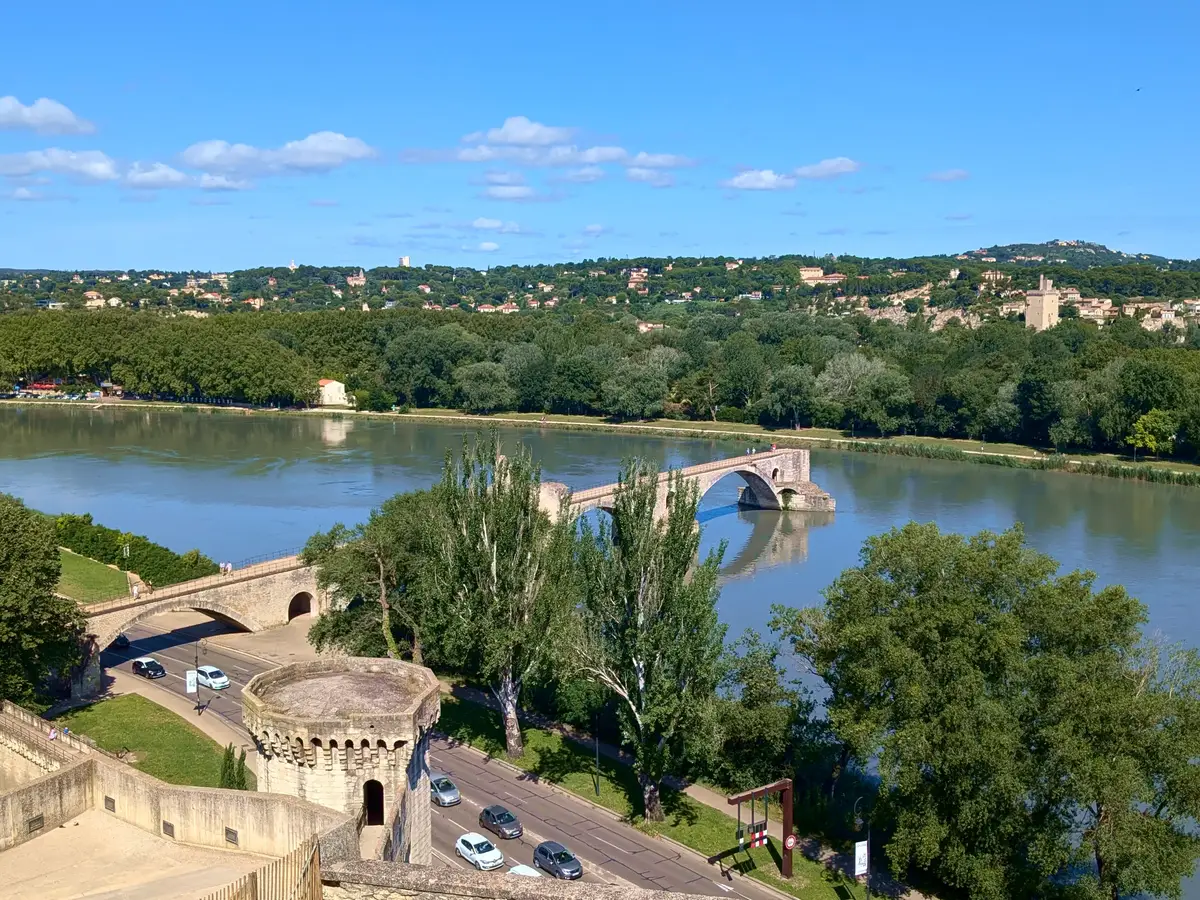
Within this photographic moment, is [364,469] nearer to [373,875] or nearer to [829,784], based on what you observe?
[829,784]

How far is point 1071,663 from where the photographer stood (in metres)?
21.6

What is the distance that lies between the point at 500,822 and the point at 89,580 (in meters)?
23.0

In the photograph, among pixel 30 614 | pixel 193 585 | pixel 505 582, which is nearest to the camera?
pixel 30 614

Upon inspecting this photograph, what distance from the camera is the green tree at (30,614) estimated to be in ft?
85.8

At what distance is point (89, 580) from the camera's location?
39938mm

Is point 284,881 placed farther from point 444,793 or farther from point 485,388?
point 485,388

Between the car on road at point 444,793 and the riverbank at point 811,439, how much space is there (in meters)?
56.0

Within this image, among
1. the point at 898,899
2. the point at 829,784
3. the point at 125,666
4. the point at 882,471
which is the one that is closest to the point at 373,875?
the point at 898,899

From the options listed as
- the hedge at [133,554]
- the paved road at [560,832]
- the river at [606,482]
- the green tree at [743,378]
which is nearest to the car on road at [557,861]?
the paved road at [560,832]

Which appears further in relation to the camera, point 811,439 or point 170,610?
point 811,439

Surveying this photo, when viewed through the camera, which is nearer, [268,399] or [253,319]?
[268,399]

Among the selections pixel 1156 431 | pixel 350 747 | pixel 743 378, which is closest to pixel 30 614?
pixel 350 747

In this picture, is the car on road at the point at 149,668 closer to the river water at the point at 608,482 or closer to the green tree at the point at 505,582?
the green tree at the point at 505,582

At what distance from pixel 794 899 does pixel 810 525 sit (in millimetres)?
39490
